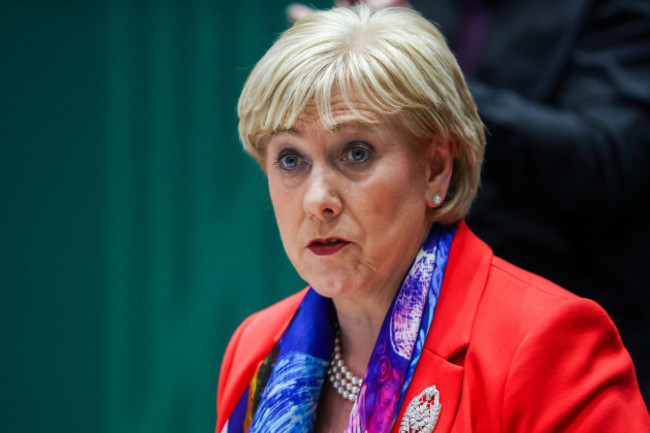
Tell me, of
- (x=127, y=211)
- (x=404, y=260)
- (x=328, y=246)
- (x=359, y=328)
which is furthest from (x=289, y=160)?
(x=127, y=211)

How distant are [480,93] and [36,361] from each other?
2627mm

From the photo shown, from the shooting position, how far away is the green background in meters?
3.71

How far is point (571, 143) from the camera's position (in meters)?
2.13

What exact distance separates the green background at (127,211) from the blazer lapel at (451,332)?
1905 mm

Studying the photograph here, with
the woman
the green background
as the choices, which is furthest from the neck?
the green background

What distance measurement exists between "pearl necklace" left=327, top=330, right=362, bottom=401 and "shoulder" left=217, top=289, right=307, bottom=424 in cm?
22

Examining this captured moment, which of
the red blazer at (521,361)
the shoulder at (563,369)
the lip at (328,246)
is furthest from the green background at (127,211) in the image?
the shoulder at (563,369)

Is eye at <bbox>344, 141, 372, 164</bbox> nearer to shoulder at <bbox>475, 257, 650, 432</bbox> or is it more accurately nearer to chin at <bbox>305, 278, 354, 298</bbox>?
chin at <bbox>305, 278, 354, 298</bbox>

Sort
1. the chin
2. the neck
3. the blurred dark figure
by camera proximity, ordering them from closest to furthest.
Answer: the chin → the neck → the blurred dark figure

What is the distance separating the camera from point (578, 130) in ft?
7.01

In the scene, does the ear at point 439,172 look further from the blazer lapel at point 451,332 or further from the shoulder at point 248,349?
the shoulder at point 248,349

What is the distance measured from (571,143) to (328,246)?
2.53ft

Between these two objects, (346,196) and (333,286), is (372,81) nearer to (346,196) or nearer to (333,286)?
(346,196)

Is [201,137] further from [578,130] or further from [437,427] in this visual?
[437,427]
